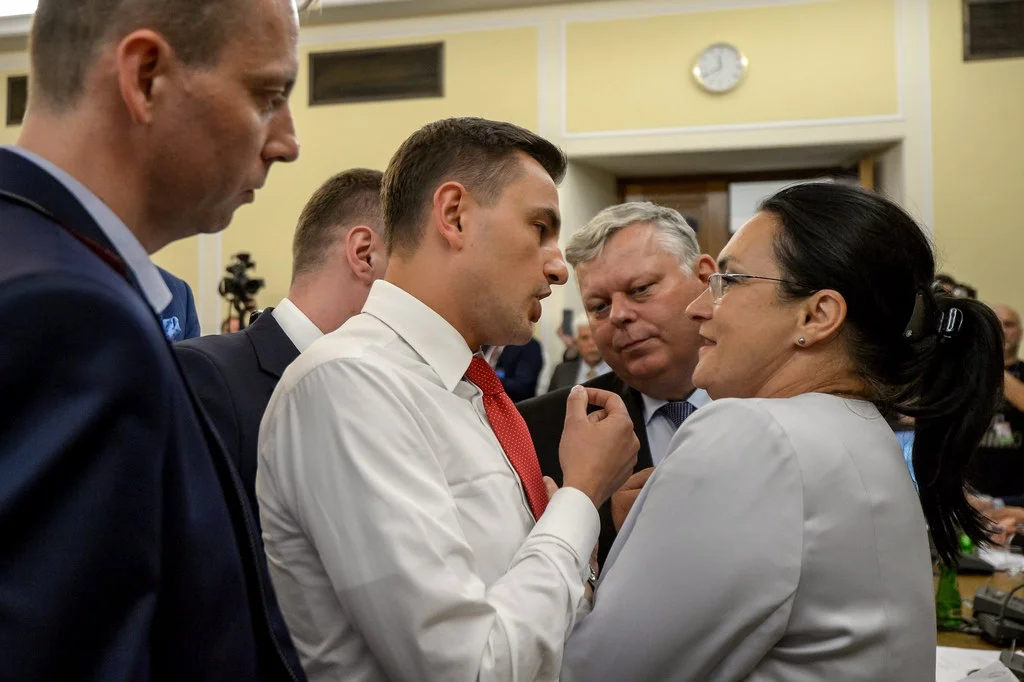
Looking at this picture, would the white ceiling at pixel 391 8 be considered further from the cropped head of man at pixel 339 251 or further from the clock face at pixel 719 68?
the cropped head of man at pixel 339 251

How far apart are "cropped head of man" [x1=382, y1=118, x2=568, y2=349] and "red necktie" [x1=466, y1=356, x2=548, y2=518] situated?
0.05 meters

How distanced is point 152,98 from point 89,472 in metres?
0.34

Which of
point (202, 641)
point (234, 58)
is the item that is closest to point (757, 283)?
point (234, 58)

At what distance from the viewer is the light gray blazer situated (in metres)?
1.18

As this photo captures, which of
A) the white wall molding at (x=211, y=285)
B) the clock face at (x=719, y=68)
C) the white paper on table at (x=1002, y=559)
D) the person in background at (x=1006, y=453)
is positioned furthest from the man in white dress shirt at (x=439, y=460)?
the white wall molding at (x=211, y=285)

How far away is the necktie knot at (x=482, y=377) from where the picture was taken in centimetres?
135

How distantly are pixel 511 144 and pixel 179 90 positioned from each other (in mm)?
641

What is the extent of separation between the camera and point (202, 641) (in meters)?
0.74

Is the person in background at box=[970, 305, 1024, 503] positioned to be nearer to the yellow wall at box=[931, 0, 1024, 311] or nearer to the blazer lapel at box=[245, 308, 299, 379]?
the yellow wall at box=[931, 0, 1024, 311]

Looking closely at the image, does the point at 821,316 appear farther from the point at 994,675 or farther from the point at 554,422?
the point at 554,422

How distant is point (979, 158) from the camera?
22.1 feet

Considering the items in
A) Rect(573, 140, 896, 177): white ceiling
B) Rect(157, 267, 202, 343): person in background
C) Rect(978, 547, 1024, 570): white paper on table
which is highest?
Rect(573, 140, 896, 177): white ceiling

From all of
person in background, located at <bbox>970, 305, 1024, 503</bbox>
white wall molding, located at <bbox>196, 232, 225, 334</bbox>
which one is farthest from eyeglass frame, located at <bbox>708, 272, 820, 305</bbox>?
white wall molding, located at <bbox>196, 232, 225, 334</bbox>

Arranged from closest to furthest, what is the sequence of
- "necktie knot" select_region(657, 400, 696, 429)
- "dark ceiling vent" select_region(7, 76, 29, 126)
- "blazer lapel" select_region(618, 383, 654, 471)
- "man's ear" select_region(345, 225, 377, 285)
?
"man's ear" select_region(345, 225, 377, 285) → "blazer lapel" select_region(618, 383, 654, 471) → "necktie knot" select_region(657, 400, 696, 429) → "dark ceiling vent" select_region(7, 76, 29, 126)
